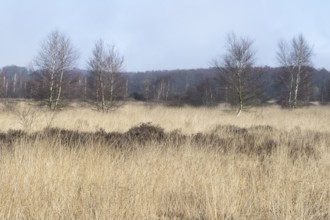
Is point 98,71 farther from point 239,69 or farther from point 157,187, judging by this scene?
point 157,187

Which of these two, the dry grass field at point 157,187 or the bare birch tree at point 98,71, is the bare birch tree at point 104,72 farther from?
the dry grass field at point 157,187

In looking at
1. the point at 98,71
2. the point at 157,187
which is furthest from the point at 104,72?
the point at 157,187

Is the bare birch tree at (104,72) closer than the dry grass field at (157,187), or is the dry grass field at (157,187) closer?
the dry grass field at (157,187)

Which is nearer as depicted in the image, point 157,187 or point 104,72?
point 157,187

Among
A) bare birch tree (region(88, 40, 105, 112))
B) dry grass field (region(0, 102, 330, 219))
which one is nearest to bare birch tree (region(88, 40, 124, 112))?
bare birch tree (region(88, 40, 105, 112))

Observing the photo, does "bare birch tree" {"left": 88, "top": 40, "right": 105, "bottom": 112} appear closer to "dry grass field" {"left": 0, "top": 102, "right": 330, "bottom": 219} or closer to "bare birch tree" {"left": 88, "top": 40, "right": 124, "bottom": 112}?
"bare birch tree" {"left": 88, "top": 40, "right": 124, "bottom": 112}

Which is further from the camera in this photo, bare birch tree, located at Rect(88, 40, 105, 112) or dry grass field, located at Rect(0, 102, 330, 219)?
bare birch tree, located at Rect(88, 40, 105, 112)

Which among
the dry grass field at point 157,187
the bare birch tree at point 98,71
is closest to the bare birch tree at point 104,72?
the bare birch tree at point 98,71

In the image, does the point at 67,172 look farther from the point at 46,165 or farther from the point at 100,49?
the point at 100,49

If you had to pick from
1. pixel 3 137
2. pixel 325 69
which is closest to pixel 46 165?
pixel 3 137

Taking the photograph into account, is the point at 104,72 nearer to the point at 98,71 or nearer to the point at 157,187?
the point at 98,71

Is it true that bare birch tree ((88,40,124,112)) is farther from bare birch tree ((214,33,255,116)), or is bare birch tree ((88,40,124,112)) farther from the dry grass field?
the dry grass field

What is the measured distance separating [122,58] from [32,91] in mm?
6205

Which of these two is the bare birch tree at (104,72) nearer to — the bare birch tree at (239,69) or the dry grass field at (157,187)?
the bare birch tree at (239,69)
